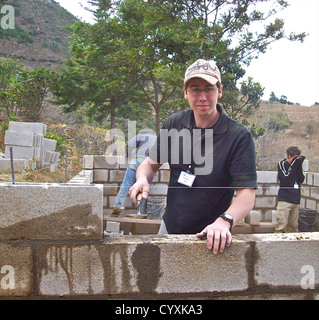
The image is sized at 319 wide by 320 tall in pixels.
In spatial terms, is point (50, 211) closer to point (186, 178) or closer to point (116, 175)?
point (186, 178)

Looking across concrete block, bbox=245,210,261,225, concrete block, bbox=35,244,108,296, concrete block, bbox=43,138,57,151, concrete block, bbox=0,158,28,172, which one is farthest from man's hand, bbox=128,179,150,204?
concrete block, bbox=43,138,57,151

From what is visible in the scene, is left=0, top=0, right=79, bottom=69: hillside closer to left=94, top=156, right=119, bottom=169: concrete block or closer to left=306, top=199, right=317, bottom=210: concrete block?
left=94, top=156, right=119, bottom=169: concrete block

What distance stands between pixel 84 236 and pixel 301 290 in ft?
4.40

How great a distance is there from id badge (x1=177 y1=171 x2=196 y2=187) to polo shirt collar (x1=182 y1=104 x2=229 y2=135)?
314 millimetres

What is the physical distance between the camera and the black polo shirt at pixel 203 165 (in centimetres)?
209

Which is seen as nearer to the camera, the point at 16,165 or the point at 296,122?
the point at 16,165

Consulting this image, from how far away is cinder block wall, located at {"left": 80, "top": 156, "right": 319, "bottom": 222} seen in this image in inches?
338

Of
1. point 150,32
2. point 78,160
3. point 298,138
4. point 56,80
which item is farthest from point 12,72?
point 298,138

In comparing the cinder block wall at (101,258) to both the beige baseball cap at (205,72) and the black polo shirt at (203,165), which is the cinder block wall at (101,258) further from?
the beige baseball cap at (205,72)

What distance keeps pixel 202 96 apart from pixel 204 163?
0.42 metres

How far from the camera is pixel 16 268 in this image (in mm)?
1983

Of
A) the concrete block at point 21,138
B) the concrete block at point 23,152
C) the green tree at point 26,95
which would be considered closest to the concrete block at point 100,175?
the concrete block at point 23,152

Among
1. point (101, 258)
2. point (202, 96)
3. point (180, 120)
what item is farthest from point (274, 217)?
point (101, 258)
